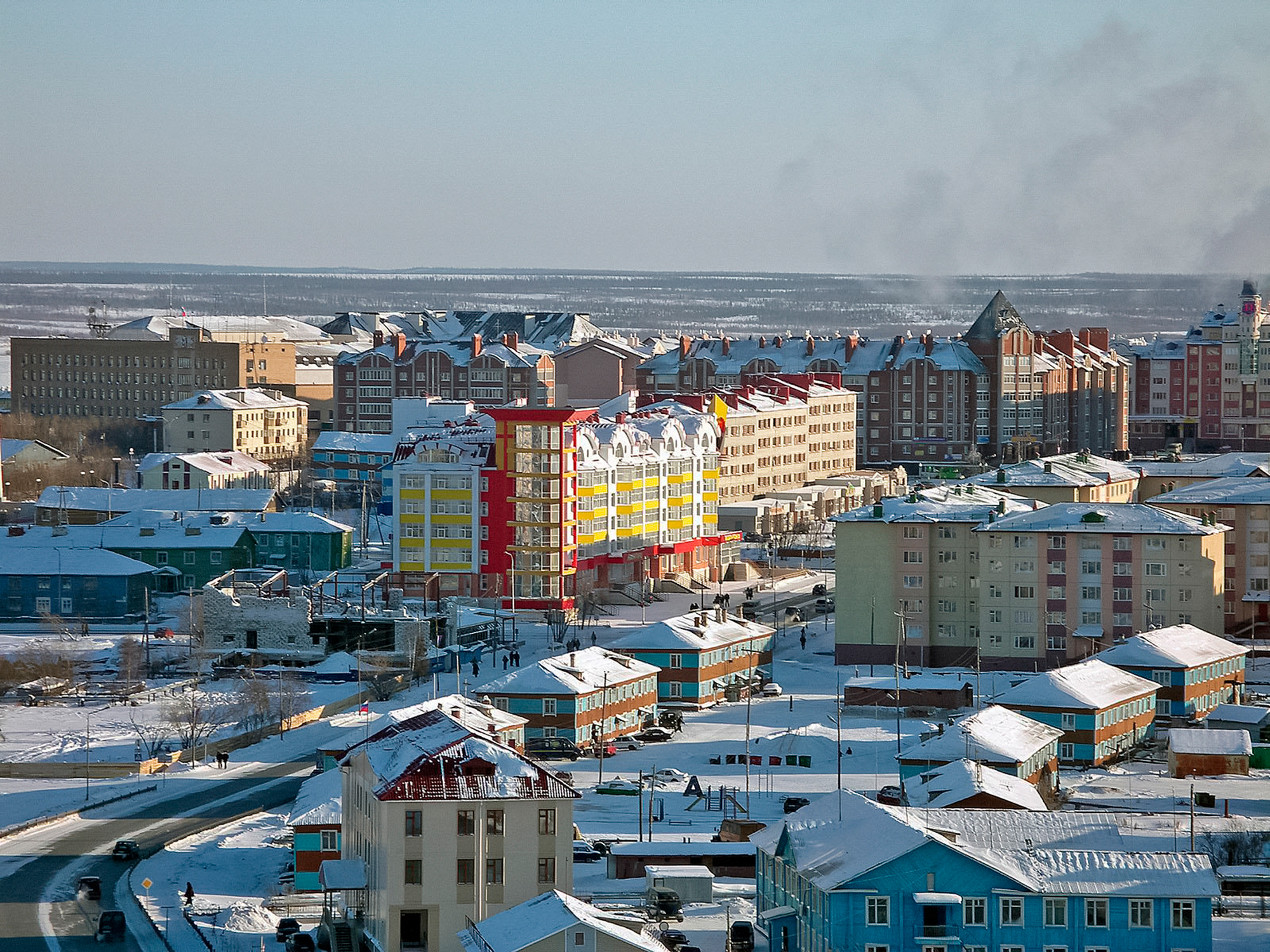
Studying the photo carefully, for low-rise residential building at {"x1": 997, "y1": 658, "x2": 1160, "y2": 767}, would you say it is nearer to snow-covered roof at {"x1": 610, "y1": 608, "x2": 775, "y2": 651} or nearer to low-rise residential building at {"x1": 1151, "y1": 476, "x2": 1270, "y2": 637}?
snow-covered roof at {"x1": 610, "y1": 608, "x2": 775, "y2": 651}

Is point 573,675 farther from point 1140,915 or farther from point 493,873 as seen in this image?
point 1140,915

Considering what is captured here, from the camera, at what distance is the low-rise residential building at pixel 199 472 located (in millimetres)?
61750

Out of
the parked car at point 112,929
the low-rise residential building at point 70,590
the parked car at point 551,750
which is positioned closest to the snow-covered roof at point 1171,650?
the parked car at point 551,750

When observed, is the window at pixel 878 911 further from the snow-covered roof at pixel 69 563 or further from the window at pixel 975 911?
the snow-covered roof at pixel 69 563

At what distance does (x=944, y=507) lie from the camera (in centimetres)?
4119

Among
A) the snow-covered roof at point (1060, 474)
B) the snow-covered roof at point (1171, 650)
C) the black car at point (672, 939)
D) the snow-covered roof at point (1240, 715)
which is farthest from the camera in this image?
the snow-covered roof at point (1060, 474)

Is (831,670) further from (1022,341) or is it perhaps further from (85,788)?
(1022,341)

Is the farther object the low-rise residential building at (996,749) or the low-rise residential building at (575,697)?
the low-rise residential building at (575,697)

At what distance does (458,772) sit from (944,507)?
807 inches

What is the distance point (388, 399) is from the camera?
8162cm

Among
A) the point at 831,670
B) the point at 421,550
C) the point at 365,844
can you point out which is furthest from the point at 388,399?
the point at 365,844

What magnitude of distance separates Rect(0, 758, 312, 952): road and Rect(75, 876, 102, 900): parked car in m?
0.08

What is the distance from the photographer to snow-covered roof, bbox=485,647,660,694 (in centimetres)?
3303

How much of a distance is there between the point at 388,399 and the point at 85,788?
170ft
